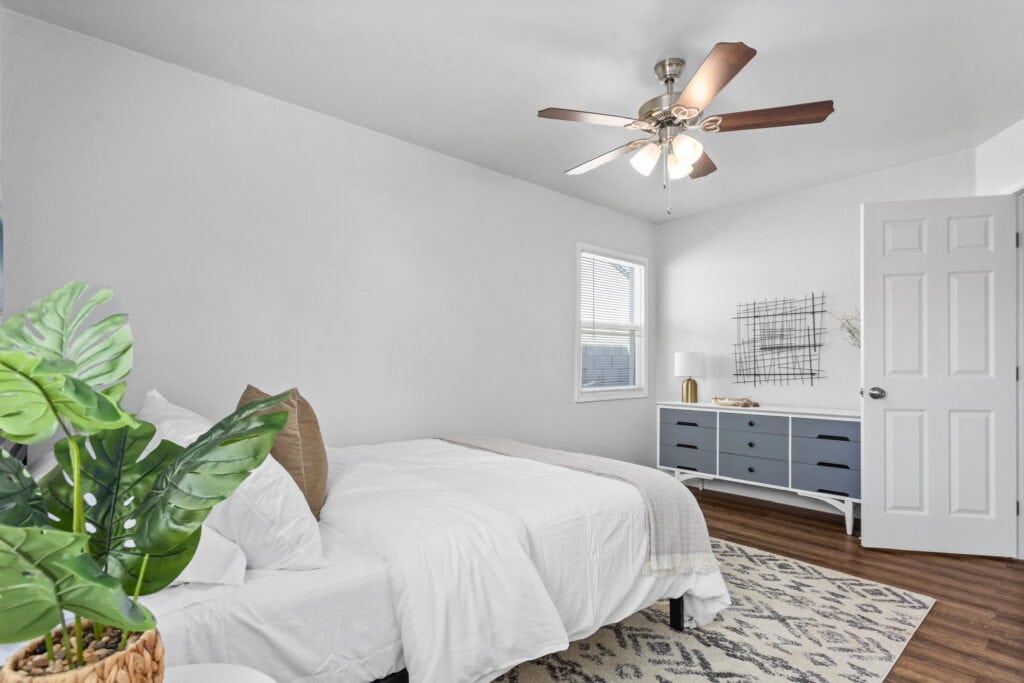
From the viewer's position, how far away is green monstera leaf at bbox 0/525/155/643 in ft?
1.64

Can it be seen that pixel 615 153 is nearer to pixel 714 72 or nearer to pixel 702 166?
pixel 702 166

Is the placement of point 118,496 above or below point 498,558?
above

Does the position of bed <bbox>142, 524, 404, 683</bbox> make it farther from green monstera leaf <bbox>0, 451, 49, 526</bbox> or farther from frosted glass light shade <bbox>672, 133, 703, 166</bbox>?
frosted glass light shade <bbox>672, 133, 703, 166</bbox>

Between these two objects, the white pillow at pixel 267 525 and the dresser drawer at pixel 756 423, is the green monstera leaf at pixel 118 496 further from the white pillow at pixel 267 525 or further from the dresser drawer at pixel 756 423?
the dresser drawer at pixel 756 423

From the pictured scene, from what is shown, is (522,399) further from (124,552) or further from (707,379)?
(124,552)

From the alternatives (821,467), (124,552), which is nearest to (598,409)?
(821,467)

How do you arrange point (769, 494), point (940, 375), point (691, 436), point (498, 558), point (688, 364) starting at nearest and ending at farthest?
point (498, 558) → point (940, 375) → point (769, 494) → point (691, 436) → point (688, 364)

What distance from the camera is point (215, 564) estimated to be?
124 cm

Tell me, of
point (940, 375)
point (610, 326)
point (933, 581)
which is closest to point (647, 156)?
point (940, 375)

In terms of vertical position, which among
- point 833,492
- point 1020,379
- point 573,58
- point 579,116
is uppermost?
point 573,58

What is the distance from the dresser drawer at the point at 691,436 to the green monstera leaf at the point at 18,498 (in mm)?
4386

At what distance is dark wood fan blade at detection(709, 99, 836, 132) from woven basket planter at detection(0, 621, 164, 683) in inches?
95.7

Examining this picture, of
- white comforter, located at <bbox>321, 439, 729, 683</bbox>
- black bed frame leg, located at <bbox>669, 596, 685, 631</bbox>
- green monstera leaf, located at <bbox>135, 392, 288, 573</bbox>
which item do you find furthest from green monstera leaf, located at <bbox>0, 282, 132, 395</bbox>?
black bed frame leg, located at <bbox>669, 596, 685, 631</bbox>

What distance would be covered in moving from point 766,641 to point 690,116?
2.24 metres
